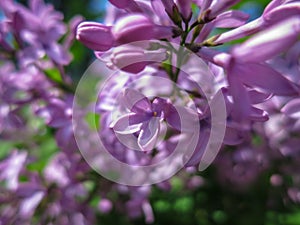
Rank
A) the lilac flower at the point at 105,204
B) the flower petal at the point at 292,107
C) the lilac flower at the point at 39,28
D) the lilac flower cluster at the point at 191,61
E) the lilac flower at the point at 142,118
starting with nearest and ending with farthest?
A: the lilac flower cluster at the point at 191,61 < the lilac flower at the point at 142,118 < the flower petal at the point at 292,107 < the lilac flower at the point at 39,28 < the lilac flower at the point at 105,204

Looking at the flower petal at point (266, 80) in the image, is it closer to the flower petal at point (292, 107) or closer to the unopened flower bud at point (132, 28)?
the unopened flower bud at point (132, 28)

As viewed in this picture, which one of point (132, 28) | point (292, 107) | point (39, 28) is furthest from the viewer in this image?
point (39, 28)

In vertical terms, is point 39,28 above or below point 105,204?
above

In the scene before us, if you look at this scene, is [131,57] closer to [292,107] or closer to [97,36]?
[97,36]

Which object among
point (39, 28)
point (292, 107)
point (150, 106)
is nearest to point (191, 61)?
point (150, 106)

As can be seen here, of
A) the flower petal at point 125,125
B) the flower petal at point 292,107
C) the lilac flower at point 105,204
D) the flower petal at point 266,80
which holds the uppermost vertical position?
the flower petal at point 266,80

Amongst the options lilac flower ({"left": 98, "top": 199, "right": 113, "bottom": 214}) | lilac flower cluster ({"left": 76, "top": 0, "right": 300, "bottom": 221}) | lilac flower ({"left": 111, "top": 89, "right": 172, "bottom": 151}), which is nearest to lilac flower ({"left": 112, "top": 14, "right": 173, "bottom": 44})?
lilac flower cluster ({"left": 76, "top": 0, "right": 300, "bottom": 221})

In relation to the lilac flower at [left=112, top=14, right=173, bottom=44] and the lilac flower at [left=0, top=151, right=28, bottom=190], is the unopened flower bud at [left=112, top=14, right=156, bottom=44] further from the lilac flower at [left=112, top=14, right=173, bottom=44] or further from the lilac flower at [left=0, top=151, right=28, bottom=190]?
the lilac flower at [left=0, top=151, right=28, bottom=190]

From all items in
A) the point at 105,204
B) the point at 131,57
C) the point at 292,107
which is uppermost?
the point at 131,57

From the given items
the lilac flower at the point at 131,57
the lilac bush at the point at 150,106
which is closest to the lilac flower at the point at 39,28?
the lilac bush at the point at 150,106

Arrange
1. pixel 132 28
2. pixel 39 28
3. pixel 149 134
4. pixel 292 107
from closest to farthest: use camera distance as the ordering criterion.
→ pixel 132 28
pixel 149 134
pixel 292 107
pixel 39 28
